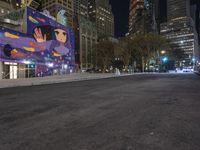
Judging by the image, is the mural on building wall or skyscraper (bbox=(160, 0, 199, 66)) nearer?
the mural on building wall

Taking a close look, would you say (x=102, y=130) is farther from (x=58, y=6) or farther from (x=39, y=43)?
(x=58, y=6)

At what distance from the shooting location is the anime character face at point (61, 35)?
56.9 m

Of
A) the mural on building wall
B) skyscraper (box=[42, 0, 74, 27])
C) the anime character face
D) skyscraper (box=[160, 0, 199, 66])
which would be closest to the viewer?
the mural on building wall

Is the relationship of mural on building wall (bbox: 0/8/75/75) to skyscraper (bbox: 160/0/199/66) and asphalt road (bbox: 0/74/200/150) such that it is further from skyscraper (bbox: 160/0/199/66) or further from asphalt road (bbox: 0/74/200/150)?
skyscraper (bbox: 160/0/199/66)

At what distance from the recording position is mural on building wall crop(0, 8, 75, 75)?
1588 inches

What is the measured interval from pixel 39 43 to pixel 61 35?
1119cm

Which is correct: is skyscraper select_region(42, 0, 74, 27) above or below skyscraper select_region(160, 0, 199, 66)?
above

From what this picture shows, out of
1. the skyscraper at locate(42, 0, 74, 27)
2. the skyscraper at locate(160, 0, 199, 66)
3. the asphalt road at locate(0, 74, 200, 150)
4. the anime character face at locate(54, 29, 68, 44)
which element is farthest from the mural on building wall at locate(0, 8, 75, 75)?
the skyscraper at locate(42, 0, 74, 27)

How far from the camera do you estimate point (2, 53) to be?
38562 mm

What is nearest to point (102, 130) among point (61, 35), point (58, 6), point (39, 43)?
point (39, 43)

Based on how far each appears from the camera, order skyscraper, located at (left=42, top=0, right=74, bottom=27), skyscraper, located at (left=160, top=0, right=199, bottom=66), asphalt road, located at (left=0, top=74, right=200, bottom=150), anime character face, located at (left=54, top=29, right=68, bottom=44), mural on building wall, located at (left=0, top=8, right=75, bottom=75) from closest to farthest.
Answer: asphalt road, located at (left=0, top=74, right=200, bottom=150), mural on building wall, located at (left=0, top=8, right=75, bottom=75), anime character face, located at (left=54, top=29, right=68, bottom=44), skyscraper, located at (left=160, top=0, right=199, bottom=66), skyscraper, located at (left=42, top=0, right=74, bottom=27)

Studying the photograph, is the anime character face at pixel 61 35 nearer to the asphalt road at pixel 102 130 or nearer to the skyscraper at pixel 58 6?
the asphalt road at pixel 102 130

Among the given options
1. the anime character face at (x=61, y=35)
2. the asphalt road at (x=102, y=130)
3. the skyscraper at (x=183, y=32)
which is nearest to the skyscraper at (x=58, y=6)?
the skyscraper at (x=183, y=32)

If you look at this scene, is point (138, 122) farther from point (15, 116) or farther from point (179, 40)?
point (179, 40)
